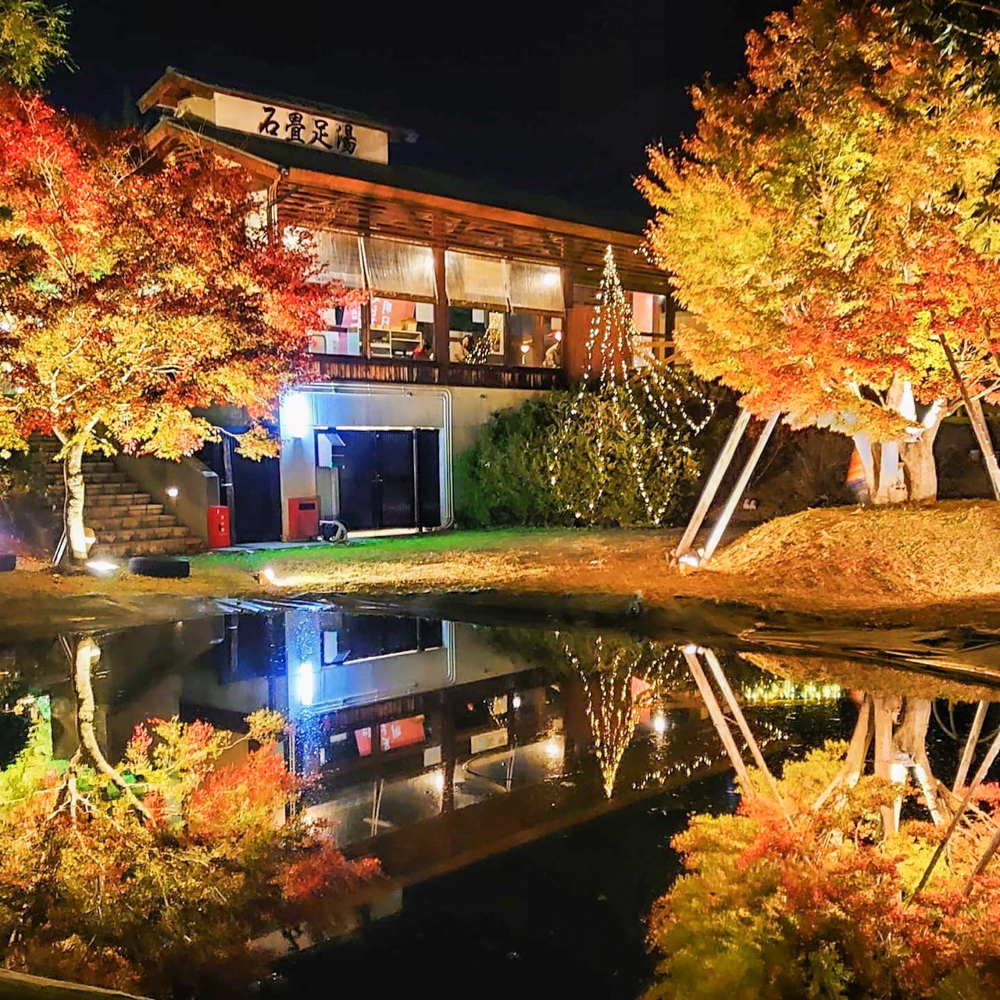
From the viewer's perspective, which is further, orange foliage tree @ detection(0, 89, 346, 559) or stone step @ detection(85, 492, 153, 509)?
stone step @ detection(85, 492, 153, 509)

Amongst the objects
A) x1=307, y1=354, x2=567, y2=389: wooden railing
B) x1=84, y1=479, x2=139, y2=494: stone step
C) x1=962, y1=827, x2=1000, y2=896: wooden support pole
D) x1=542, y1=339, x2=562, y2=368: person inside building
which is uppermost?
x1=542, y1=339, x2=562, y2=368: person inside building

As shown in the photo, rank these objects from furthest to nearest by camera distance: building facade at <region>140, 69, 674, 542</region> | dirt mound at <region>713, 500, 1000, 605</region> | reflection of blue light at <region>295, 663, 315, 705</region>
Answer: building facade at <region>140, 69, 674, 542</region>
dirt mound at <region>713, 500, 1000, 605</region>
reflection of blue light at <region>295, 663, 315, 705</region>

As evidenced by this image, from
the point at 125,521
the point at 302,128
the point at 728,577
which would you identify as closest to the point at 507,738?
the point at 728,577

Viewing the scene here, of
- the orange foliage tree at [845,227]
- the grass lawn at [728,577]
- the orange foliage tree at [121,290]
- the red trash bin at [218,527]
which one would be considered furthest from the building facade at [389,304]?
the orange foliage tree at [845,227]

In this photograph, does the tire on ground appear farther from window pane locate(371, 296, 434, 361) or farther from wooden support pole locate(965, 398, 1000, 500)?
wooden support pole locate(965, 398, 1000, 500)

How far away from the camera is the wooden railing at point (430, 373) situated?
1945 centimetres

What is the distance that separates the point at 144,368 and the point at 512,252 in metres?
12.0

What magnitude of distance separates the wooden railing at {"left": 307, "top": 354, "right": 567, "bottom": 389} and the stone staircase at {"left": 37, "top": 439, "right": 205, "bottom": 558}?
419 cm

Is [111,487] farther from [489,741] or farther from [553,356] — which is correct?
[489,741]

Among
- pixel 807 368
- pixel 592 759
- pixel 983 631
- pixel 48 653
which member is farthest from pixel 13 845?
pixel 807 368

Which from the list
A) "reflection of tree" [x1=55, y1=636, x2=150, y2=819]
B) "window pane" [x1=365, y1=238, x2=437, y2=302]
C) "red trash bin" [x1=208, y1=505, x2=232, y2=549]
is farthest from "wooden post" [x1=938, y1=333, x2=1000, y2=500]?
"red trash bin" [x1=208, y1=505, x2=232, y2=549]

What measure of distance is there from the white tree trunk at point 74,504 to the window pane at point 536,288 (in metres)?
12.4

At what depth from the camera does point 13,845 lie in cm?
503

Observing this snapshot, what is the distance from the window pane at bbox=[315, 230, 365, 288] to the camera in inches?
757
